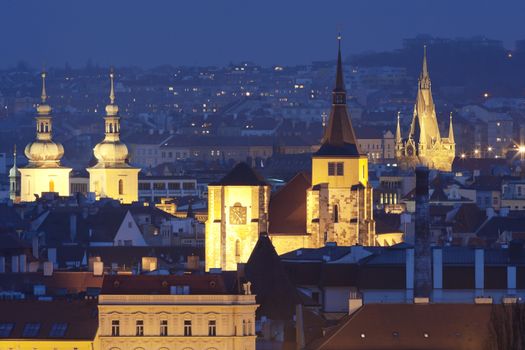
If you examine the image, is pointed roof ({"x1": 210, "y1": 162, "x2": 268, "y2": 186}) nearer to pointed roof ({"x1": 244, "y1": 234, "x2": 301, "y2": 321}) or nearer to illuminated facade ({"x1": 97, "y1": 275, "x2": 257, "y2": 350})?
pointed roof ({"x1": 244, "y1": 234, "x2": 301, "y2": 321})

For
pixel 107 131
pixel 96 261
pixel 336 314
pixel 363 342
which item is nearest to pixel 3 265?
pixel 96 261

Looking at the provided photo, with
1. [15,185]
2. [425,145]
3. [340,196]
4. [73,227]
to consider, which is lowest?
[73,227]

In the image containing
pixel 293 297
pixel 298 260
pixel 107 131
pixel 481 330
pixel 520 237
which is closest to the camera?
pixel 481 330

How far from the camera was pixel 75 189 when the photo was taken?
5842 inches

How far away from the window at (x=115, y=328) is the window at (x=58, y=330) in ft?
3.37

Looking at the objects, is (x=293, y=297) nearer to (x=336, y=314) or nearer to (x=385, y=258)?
(x=336, y=314)

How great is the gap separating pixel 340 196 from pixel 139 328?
102 feet

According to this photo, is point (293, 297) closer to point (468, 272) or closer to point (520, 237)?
point (468, 272)

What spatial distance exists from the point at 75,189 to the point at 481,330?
280 ft

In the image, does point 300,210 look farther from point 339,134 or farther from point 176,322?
point 176,322

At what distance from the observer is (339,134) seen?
98250 millimetres

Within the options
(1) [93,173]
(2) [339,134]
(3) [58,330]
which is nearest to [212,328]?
(3) [58,330]

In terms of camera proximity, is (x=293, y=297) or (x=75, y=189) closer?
(x=293, y=297)

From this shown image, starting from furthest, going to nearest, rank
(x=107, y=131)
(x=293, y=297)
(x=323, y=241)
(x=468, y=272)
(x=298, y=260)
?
(x=107, y=131)
(x=323, y=241)
(x=298, y=260)
(x=468, y=272)
(x=293, y=297)
